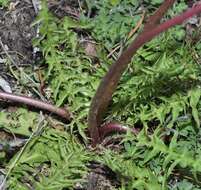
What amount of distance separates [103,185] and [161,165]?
27cm

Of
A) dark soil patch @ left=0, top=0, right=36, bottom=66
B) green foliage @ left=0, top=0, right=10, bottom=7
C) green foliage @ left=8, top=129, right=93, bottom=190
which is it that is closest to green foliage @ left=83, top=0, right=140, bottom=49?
dark soil patch @ left=0, top=0, right=36, bottom=66

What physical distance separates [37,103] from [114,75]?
57 centimetres

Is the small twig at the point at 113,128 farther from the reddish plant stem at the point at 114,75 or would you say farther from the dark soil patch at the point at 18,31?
the dark soil patch at the point at 18,31

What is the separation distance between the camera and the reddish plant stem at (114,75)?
157cm

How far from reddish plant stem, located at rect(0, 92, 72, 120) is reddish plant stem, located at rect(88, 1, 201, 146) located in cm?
18

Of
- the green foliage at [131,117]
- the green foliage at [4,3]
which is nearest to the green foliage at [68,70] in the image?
the green foliage at [131,117]

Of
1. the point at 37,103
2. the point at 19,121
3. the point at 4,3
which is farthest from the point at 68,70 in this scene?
the point at 4,3

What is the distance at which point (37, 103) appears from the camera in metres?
2.36

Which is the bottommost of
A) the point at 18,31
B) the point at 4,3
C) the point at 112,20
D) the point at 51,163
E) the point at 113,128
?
the point at 51,163

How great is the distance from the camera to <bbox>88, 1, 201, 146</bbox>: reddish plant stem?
1574 mm

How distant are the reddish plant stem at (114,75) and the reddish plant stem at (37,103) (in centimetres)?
18

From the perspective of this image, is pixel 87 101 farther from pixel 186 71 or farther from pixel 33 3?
pixel 33 3

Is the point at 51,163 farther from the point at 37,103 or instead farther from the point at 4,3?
the point at 4,3

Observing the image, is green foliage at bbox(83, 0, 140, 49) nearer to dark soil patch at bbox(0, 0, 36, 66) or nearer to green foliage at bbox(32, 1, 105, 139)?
green foliage at bbox(32, 1, 105, 139)
